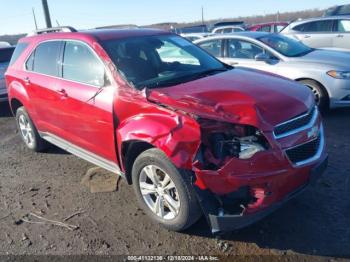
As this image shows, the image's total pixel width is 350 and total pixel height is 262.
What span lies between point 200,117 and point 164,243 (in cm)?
121

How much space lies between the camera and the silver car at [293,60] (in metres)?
6.18

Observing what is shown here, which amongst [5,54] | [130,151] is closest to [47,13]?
[5,54]

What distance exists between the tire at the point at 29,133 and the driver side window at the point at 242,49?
13.4 feet

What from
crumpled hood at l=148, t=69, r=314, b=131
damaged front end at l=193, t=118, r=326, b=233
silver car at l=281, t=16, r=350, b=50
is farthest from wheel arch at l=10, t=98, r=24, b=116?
silver car at l=281, t=16, r=350, b=50

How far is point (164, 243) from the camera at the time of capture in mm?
3291

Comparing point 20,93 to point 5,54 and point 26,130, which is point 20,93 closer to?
point 26,130

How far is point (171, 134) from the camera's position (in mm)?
2982

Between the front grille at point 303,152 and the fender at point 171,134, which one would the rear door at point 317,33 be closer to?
the front grille at point 303,152

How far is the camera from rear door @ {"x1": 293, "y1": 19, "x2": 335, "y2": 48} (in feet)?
36.8

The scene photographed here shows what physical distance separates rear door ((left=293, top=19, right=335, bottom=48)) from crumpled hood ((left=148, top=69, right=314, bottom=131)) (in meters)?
8.43

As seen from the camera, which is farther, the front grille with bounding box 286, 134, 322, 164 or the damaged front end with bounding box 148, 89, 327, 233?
the front grille with bounding box 286, 134, 322, 164

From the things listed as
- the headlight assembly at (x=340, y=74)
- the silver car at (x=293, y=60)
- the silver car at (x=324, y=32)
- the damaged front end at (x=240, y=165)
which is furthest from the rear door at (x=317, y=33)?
the damaged front end at (x=240, y=165)

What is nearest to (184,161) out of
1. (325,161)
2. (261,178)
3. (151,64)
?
(261,178)

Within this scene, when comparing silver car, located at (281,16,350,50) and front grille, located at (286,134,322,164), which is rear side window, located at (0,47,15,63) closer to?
silver car, located at (281,16,350,50)
